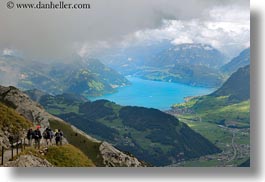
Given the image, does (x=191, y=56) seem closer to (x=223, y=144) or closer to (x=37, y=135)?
(x=223, y=144)

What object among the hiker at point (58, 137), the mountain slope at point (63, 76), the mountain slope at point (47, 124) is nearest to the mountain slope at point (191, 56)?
the mountain slope at point (63, 76)

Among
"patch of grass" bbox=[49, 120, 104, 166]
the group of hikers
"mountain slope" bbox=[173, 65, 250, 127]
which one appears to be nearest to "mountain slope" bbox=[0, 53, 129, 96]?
"patch of grass" bbox=[49, 120, 104, 166]

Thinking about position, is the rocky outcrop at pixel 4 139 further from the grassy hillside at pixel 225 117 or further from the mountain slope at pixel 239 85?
the mountain slope at pixel 239 85

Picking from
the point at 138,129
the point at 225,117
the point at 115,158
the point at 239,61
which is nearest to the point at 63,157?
the point at 115,158

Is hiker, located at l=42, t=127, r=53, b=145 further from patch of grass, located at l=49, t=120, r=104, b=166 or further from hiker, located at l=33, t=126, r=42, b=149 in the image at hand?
patch of grass, located at l=49, t=120, r=104, b=166

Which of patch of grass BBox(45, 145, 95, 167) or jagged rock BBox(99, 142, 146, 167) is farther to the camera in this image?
jagged rock BBox(99, 142, 146, 167)

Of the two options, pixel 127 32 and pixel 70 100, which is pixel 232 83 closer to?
pixel 127 32
